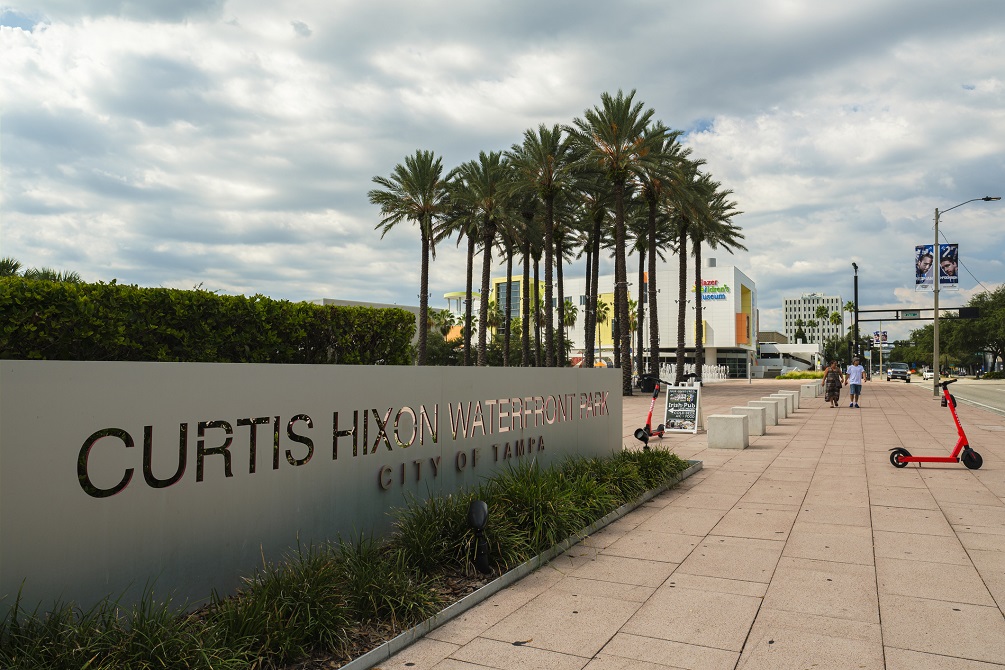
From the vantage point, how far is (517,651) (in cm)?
429

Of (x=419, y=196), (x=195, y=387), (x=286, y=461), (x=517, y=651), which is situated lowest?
(x=517, y=651)

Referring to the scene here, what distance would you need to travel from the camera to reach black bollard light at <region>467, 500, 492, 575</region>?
17.9 ft

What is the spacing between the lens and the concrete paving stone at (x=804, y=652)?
160 inches

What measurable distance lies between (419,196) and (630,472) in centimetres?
3613

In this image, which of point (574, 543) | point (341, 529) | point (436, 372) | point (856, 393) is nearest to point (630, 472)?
point (574, 543)

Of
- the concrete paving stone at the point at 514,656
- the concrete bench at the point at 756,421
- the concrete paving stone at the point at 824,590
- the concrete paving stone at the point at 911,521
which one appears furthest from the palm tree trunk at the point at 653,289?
the concrete paving stone at the point at 514,656

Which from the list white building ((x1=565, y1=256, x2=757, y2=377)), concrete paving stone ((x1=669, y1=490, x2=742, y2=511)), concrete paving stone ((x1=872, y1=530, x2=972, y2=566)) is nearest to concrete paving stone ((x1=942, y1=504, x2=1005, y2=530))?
concrete paving stone ((x1=872, y1=530, x2=972, y2=566))

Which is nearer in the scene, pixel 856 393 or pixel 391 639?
pixel 391 639

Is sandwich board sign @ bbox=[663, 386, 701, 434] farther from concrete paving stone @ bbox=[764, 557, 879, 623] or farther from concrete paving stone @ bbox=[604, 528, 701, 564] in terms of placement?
concrete paving stone @ bbox=[764, 557, 879, 623]

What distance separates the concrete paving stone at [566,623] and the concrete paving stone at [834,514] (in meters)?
3.52

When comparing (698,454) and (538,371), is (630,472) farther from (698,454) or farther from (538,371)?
(698,454)

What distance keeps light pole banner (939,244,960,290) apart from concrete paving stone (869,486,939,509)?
2902cm

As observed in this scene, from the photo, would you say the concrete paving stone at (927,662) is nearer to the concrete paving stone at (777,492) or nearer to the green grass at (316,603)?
the green grass at (316,603)

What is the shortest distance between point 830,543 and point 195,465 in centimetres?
546
